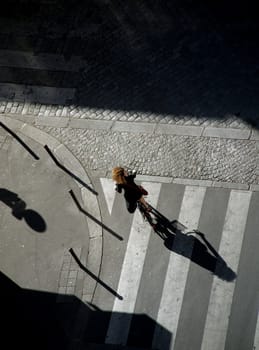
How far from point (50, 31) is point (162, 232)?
28.4ft

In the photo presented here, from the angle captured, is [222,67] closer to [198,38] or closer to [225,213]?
[198,38]

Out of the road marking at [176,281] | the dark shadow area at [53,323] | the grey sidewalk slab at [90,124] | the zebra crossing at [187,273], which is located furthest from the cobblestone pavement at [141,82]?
the dark shadow area at [53,323]

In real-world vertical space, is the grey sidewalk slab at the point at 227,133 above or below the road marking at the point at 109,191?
above

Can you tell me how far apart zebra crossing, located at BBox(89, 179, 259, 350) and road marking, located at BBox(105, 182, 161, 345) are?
0.02 m

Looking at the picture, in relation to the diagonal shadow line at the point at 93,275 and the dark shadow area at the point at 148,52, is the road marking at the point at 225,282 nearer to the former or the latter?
the diagonal shadow line at the point at 93,275

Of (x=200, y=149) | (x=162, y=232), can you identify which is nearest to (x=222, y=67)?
(x=200, y=149)

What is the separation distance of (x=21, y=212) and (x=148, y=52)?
262 inches

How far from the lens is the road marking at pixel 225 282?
45.3 feet

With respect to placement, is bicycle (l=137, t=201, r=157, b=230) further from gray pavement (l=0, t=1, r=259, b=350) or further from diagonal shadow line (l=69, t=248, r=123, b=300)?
diagonal shadow line (l=69, t=248, r=123, b=300)

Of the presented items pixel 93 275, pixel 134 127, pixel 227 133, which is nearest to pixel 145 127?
pixel 134 127

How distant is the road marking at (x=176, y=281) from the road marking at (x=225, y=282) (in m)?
0.78

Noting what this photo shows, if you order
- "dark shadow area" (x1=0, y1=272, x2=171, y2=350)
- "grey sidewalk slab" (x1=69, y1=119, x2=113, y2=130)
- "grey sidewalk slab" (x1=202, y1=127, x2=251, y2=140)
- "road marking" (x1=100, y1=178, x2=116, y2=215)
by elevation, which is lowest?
"dark shadow area" (x1=0, y1=272, x2=171, y2=350)

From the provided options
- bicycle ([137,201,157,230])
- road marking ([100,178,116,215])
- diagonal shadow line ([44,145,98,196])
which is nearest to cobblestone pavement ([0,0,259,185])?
road marking ([100,178,116,215])

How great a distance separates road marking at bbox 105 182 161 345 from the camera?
47.0 feet
